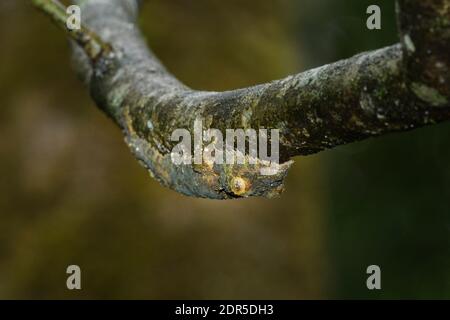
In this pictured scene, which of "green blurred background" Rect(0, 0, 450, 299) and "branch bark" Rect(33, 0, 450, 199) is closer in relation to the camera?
"branch bark" Rect(33, 0, 450, 199)

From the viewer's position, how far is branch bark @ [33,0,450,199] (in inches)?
15.6

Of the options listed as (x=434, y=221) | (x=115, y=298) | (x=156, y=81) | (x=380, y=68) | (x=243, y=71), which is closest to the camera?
(x=380, y=68)

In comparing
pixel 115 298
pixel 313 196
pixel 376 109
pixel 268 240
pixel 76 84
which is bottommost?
pixel 376 109

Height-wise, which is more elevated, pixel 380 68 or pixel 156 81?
pixel 156 81

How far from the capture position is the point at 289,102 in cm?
50

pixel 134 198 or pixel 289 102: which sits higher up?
pixel 134 198

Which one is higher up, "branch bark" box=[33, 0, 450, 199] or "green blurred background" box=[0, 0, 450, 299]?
"green blurred background" box=[0, 0, 450, 299]

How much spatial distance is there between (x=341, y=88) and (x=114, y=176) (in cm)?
104

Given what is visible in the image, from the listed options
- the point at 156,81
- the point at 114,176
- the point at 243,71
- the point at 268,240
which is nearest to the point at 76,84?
the point at 114,176

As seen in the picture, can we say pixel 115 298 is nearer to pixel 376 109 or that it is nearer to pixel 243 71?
pixel 243 71

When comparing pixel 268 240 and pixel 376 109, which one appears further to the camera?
pixel 268 240

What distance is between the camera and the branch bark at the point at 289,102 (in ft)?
Result: 1.30

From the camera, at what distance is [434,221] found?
3.43 m
